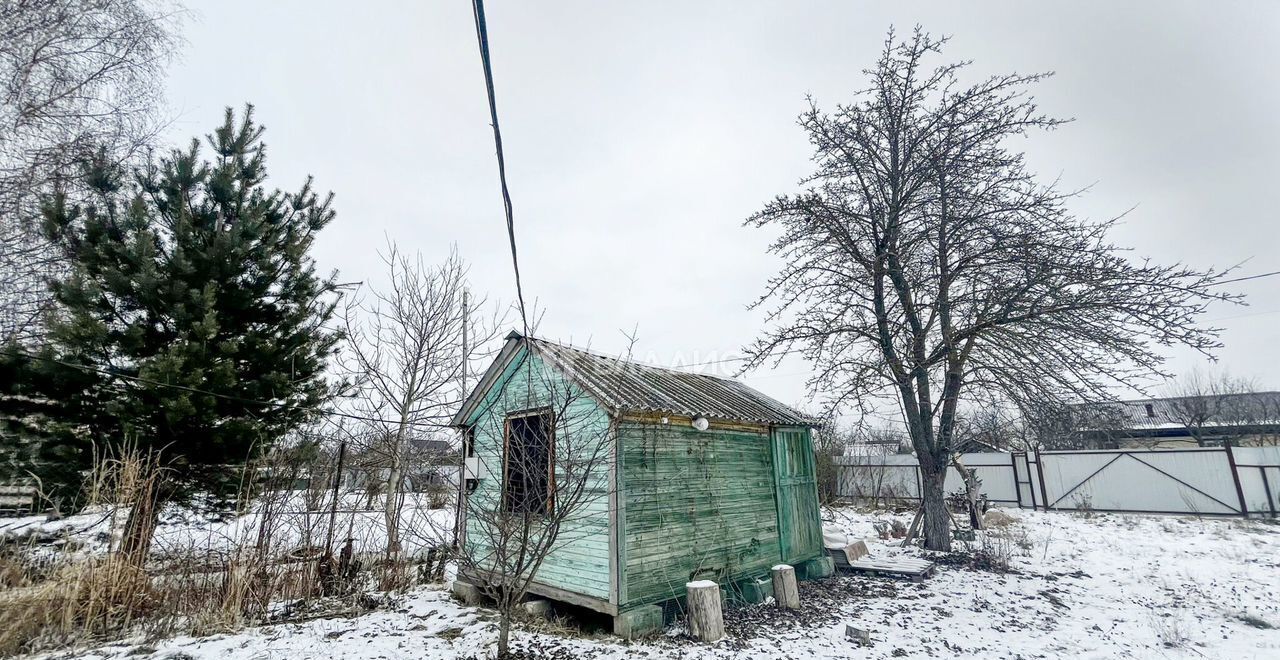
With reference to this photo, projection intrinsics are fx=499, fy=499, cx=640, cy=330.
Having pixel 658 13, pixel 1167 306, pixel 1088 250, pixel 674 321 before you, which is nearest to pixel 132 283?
pixel 658 13

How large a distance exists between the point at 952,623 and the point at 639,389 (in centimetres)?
528

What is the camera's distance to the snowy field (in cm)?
566

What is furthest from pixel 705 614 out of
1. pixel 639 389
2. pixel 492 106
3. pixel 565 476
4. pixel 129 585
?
pixel 129 585

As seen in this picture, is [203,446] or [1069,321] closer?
[203,446]

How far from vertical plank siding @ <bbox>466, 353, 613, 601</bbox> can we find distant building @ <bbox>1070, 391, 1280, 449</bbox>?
22.0m

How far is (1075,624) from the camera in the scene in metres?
6.62

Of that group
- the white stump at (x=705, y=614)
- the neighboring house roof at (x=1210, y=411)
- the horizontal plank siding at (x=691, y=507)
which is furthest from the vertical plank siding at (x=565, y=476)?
the neighboring house roof at (x=1210, y=411)

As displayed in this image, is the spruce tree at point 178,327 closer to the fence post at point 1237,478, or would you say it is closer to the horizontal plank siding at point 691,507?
the horizontal plank siding at point 691,507

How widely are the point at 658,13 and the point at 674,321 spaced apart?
1347cm

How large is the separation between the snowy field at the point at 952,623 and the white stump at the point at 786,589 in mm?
169

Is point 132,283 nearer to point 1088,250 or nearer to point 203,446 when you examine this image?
point 203,446

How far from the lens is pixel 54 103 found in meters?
7.75

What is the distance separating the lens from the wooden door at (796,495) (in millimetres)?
9031

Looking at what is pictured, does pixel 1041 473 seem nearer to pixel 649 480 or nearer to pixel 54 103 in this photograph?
pixel 649 480
